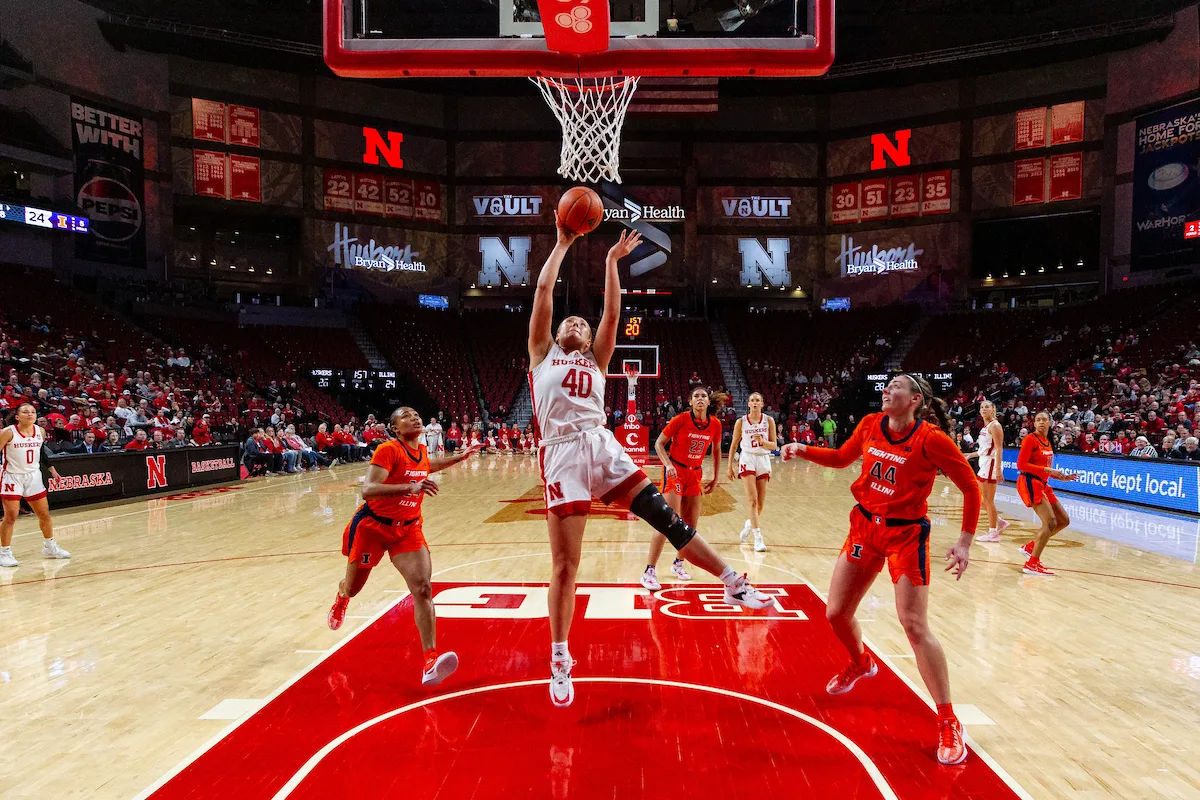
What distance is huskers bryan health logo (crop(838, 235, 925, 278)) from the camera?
34.9 m

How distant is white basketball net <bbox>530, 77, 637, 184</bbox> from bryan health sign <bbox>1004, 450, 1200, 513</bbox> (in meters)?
9.03

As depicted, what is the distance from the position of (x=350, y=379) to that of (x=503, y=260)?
11.2 metres

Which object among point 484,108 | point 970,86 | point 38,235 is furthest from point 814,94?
point 38,235

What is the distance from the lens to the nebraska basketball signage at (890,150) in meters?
34.6

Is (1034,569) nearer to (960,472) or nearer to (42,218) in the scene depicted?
(960,472)

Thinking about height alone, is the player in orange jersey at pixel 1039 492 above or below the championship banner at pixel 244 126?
below

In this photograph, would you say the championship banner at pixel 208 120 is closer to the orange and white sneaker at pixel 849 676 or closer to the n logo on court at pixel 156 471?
the n logo on court at pixel 156 471

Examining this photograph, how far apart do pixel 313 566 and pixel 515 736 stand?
5416 mm

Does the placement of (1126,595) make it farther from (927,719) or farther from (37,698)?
(37,698)

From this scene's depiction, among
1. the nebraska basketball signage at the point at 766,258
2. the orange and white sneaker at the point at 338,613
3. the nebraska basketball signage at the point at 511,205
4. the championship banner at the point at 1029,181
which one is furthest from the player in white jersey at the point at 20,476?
the championship banner at the point at 1029,181

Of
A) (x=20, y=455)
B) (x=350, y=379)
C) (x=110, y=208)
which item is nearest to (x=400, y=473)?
(x=20, y=455)

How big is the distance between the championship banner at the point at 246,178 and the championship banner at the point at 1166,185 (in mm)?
35482

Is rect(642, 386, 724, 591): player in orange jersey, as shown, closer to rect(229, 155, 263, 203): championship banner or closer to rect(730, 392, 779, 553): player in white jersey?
rect(730, 392, 779, 553): player in white jersey

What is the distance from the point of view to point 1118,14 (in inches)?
1102
